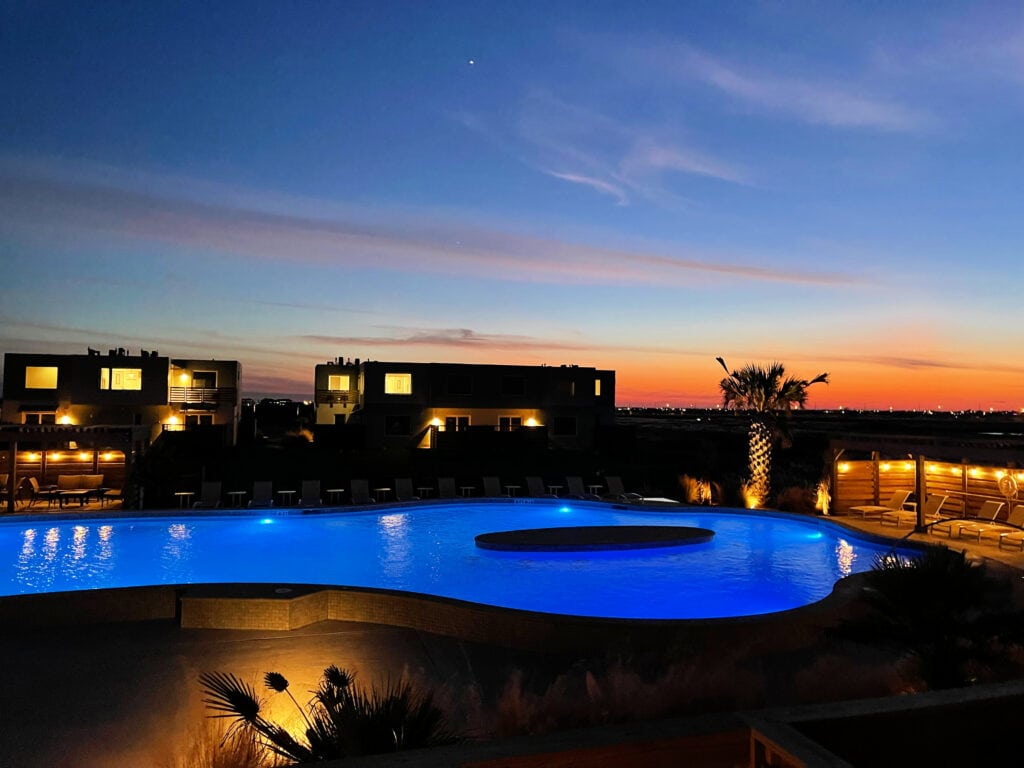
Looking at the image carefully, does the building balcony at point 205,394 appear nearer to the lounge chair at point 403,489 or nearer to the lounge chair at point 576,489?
the lounge chair at point 403,489

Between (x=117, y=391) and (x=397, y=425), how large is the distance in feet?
40.5

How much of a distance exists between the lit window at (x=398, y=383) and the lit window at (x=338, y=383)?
6364 mm

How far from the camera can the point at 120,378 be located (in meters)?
30.1

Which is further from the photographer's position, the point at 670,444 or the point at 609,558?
the point at 670,444

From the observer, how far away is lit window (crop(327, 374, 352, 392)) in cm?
3816

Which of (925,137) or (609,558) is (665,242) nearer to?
(925,137)

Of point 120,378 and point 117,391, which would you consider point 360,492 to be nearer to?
point 117,391

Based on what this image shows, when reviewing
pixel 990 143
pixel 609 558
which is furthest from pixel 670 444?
pixel 609 558

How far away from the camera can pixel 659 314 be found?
3597 centimetres

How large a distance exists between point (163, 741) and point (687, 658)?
4.63m

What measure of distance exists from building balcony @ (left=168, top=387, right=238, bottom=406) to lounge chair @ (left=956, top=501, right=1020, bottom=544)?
30405mm

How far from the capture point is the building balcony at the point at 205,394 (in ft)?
105

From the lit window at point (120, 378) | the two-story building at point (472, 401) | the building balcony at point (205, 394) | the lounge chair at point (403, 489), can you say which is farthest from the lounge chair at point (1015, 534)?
the lit window at point (120, 378)

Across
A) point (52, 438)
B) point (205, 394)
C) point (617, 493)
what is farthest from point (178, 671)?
point (205, 394)
